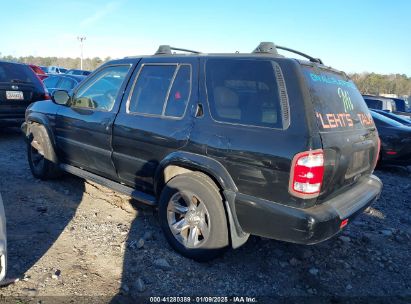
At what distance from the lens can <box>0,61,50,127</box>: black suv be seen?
7.36m

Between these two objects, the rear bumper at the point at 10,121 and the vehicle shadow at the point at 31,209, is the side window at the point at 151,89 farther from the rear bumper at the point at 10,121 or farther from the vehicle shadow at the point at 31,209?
the rear bumper at the point at 10,121

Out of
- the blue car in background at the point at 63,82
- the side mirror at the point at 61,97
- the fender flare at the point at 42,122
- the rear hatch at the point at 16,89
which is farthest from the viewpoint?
the blue car in background at the point at 63,82

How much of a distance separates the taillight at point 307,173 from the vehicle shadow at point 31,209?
2.39 m

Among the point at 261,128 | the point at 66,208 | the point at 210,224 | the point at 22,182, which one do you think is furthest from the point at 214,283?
the point at 22,182

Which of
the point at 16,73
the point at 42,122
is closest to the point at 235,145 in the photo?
the point at 42,122

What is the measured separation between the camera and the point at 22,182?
17.2ft

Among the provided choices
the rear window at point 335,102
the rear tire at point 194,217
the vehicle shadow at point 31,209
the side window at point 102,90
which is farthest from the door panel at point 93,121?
the rear window at point 335,102

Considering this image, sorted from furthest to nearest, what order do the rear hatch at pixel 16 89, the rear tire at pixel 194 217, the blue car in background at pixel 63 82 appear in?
the blue car in background at pixel 63 82 → the rear hatch at pixel 16 89 → the rear tire at pixel 194 217

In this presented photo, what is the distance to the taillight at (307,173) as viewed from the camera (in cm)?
263

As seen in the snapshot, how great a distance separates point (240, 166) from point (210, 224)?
24.6 inches

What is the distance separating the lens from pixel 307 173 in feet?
8.67

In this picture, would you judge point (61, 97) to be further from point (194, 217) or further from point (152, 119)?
point (194, 217)

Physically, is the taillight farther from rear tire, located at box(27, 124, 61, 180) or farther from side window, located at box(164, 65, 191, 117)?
rear tire, located at box(27, 124, 61, 180)

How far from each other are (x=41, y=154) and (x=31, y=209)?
1.08m
